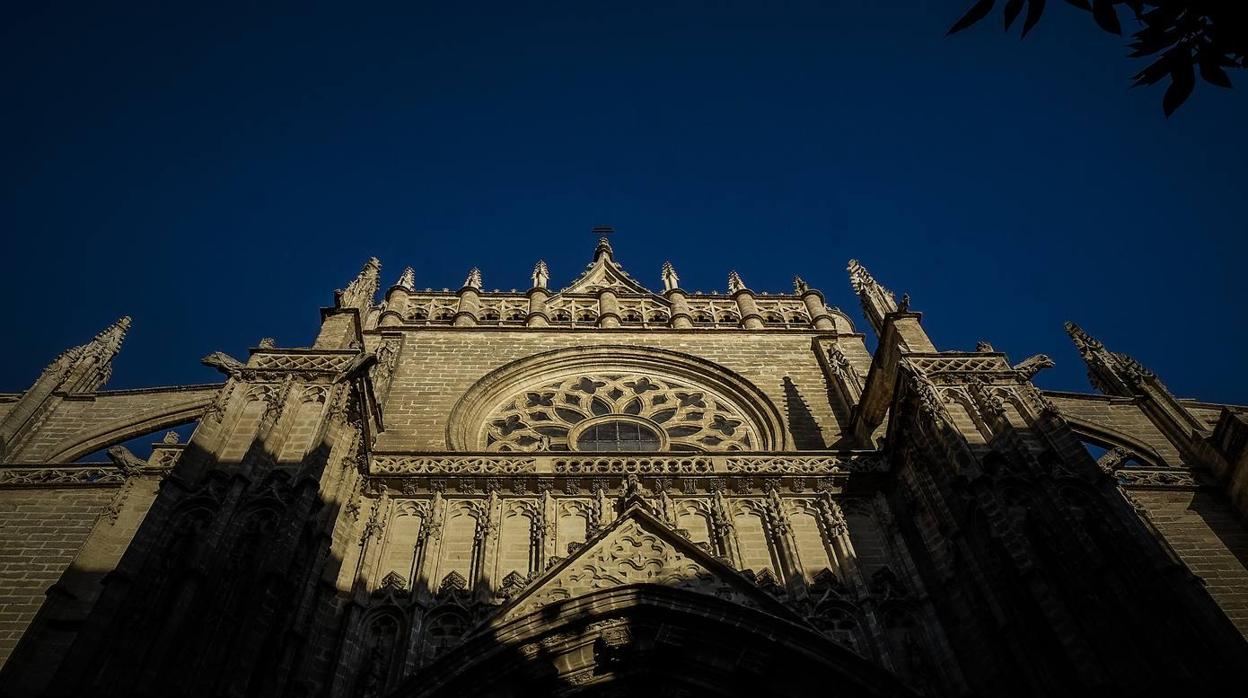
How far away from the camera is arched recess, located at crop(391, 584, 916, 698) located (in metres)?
9.55

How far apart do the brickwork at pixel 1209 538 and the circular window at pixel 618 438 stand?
774 cm

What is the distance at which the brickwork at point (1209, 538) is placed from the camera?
11.8m

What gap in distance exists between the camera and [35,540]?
1198 centimetres

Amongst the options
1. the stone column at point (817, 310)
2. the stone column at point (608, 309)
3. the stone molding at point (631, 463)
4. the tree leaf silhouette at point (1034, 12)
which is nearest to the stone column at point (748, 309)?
the stone column at point (817, 310)

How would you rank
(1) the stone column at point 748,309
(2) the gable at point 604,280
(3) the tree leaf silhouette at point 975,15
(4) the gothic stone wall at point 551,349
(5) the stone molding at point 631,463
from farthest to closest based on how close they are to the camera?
1. (2) the gable at point 604,280
2. (1) the stone column at point 748,309
3. (4) the gothic stone wall at point 551,349
4. (5) the stone molding at point 631,463
5. (3) the tree leaf silhouette at point 975,15

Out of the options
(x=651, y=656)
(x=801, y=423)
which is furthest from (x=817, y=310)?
(x=651, y=656)

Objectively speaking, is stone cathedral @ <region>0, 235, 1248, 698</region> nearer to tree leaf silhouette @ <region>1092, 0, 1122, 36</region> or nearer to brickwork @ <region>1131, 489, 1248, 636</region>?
brickwork @ <region>1131, 489, 1248, 636</region>

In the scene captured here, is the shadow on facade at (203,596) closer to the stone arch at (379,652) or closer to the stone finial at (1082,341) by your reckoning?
the stone arch at (379,652)

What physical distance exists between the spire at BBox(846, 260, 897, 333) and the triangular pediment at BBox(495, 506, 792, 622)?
22.4ft

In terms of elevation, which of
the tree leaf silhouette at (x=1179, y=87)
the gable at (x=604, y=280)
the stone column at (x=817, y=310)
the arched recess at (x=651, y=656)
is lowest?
the tree leaf silhouette at (x=1179, y=87)

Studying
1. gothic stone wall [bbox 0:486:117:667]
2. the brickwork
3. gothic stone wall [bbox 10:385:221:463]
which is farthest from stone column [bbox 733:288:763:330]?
gothic stone wall [bbox 0:486:117:667]

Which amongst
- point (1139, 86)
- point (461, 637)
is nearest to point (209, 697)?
point (461, 637)

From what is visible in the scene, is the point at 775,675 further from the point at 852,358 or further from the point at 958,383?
the point at 852,358

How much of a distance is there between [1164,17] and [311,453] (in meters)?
9.31
